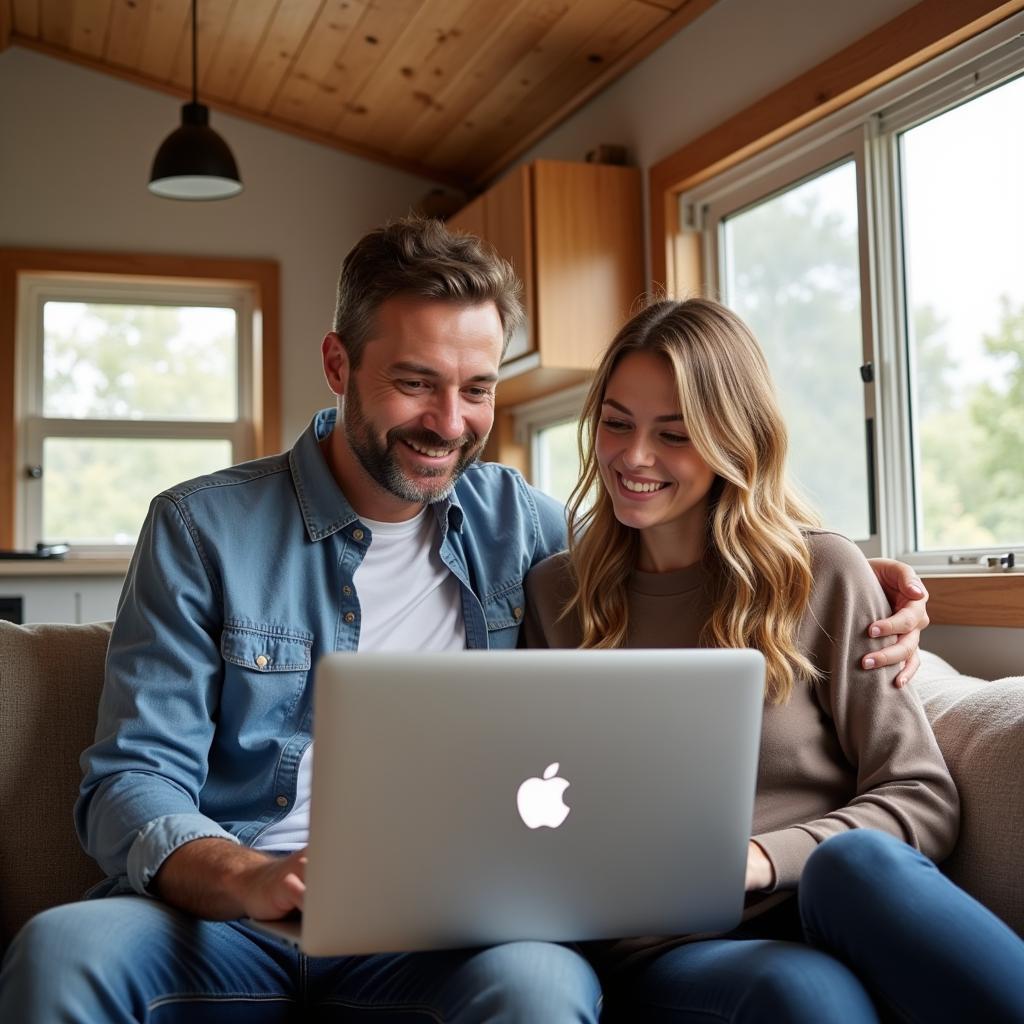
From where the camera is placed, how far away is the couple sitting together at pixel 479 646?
123 centimetres

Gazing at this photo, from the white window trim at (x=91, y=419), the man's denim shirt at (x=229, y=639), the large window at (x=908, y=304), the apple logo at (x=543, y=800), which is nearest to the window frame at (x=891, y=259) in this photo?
the large window at (x=908, y=304)

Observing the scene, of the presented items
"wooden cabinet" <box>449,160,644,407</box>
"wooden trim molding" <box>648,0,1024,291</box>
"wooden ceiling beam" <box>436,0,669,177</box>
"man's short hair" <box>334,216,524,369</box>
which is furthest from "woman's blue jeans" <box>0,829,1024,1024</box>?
"wooden ceiling beam" <box>436,0,669,177</box>

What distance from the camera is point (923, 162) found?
275 cm

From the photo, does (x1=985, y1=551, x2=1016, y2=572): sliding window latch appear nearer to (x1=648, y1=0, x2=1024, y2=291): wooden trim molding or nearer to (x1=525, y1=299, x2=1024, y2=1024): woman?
(x1=525, y1=299, x2=1024, y2=1024): woman

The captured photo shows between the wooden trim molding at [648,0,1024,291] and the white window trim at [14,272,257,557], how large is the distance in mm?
1894

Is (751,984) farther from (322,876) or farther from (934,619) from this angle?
(934,619)

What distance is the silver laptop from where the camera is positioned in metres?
1.11

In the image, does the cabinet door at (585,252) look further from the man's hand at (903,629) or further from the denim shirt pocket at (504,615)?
the man's hand at (903,629)

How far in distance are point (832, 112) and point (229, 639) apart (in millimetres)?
1926

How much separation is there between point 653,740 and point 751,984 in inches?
10.2

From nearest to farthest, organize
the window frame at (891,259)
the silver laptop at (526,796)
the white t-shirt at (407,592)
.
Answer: the silver laptop at (526,796) → the white t-shirt at (407,592) → the window frame at (891,259)

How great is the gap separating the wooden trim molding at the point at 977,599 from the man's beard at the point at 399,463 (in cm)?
102

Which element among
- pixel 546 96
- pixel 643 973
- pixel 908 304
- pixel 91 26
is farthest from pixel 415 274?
pixel 91 26

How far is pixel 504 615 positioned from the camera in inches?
72.2
